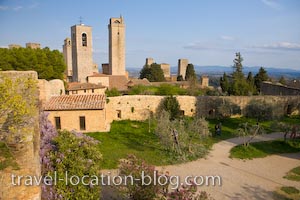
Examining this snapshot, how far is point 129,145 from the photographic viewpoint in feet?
46.9

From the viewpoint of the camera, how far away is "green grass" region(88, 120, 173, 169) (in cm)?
1211

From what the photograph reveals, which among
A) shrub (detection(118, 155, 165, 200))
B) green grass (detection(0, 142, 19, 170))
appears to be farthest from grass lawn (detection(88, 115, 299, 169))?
green grass (detection(0, 142, 19, 170))

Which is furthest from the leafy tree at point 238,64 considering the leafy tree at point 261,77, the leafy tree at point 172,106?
the leafy tree at point 172,106

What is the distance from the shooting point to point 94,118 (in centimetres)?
1652

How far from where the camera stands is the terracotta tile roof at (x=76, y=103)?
16.2 meters

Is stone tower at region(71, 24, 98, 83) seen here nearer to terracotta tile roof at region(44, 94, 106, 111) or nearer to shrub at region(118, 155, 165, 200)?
terracotta tile roof at region(44, 94, 106, 111)

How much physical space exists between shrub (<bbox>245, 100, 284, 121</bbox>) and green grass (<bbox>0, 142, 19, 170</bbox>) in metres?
20.6

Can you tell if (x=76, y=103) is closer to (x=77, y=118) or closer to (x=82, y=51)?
(x=77, y=118)

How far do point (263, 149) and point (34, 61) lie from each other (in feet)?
71.2

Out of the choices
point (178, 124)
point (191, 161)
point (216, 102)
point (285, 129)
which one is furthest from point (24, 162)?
point (216, 102)

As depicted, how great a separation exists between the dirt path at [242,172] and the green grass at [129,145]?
56.6 inches

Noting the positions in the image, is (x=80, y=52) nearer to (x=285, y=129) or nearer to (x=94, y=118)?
(x=94, y=118)

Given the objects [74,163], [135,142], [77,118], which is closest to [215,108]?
[135,142]

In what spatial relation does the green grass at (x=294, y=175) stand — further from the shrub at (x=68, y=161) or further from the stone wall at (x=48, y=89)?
the stone wall at (x=48, y=89)
